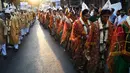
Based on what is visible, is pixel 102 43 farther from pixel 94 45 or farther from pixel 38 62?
pixel 38 62

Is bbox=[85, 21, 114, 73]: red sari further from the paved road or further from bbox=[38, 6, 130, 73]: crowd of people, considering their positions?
the paved road

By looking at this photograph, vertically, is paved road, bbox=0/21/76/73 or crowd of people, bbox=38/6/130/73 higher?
crowd of people, bbox=38/6/130/73

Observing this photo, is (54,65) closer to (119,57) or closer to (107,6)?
(107,6)

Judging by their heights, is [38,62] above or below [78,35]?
below

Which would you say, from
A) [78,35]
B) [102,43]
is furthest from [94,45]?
[78,35]

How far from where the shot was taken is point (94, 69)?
23.3 ft

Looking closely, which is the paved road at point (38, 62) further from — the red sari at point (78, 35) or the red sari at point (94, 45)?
the red sari at point (94, 45)

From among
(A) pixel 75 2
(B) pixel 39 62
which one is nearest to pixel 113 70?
(B) pixel 39 62

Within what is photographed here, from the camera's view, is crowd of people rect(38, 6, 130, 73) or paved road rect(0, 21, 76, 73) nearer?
crowd of people rect(38, 6, 130, 73)

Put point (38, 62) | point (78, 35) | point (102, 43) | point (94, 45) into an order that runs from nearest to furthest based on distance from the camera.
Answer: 1. point (102, 43)
2. point (94, 45)
3. point (78, 35)
4. point (38, 62)

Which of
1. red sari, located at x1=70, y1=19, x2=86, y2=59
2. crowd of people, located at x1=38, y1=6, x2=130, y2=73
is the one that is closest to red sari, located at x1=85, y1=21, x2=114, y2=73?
crowd of people, located at x1=38, y1=6, x2=130, y2=73

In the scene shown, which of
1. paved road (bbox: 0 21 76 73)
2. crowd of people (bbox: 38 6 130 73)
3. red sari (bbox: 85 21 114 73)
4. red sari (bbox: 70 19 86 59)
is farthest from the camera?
paved road (bbox: 0 21 76 73)

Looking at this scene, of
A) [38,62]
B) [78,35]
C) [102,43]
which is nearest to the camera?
[102,43]

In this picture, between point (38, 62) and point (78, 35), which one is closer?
point (78, 35)
